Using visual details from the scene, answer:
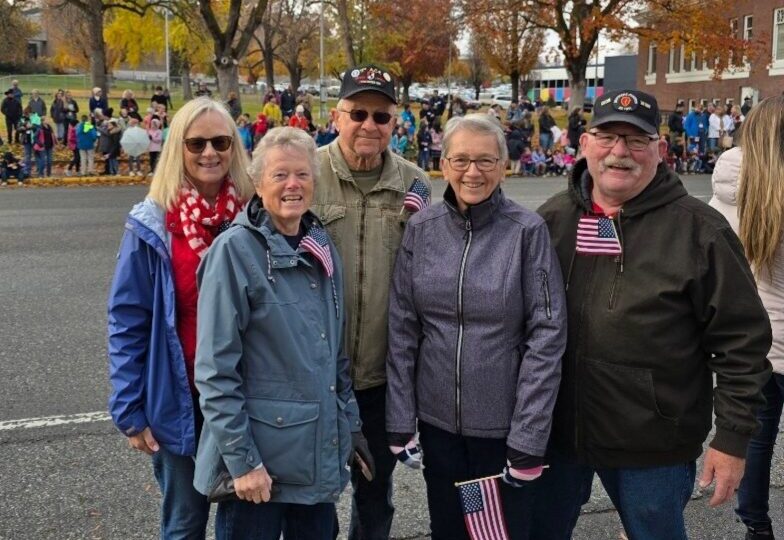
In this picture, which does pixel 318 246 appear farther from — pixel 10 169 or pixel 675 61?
pixel 675 61

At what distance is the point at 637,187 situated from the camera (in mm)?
2537

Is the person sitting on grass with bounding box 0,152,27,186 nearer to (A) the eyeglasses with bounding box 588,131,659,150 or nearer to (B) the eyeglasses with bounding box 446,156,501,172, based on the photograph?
(B) the eyeglasses with bounding box 446,156,501,172

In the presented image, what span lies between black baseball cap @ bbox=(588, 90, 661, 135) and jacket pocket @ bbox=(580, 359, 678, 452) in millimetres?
784

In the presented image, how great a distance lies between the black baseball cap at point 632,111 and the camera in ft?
8.18

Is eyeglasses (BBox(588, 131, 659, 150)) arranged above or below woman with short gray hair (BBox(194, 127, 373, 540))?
above

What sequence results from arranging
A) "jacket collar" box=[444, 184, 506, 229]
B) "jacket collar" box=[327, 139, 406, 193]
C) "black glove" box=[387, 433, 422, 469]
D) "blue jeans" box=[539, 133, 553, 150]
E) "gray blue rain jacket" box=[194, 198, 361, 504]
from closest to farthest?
"gray blue rain jacket" box=[194, 198, 361, 504]
"jacket collar" box=[444, 184, 506, 229]
"black glove" box=[387, 433, 422, 469]
"jacket collar" box=[327, 139, 406, 193]
"blue jeans" box=[539, 133, 553, 150]

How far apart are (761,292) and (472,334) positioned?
138 centimetres

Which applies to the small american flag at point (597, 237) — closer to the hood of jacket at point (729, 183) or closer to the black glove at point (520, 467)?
the black glove at point (520, 467)

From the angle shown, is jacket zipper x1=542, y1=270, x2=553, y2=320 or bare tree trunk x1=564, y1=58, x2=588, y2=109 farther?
bare tree trunk x1=564, y1=58, x2=588, y2=109

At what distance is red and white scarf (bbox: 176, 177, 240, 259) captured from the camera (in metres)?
2.69

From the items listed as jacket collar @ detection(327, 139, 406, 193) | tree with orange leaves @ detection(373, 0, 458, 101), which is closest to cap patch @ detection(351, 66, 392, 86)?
jacket collar @ detection(327, 139, 406, 193)

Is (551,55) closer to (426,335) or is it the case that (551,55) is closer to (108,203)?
(108,203)

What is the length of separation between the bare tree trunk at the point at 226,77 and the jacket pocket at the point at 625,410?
23324 millimetres

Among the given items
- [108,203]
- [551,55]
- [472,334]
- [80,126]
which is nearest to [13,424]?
[472,334]
